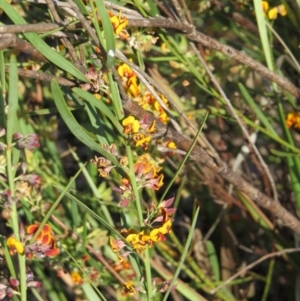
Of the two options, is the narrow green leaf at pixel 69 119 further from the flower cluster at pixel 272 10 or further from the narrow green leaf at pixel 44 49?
the flower cluster at pixel 272 10

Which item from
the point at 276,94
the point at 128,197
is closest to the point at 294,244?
the point at 276,94

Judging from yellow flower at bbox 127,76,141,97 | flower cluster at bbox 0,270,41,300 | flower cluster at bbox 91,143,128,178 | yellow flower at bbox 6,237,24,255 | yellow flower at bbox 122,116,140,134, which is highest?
yellow flower at bbox 127,76,141,97

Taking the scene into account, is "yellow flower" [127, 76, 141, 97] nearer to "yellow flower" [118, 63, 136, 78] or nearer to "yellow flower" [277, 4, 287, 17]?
"yellow flower" [118, 63, 136, 78]

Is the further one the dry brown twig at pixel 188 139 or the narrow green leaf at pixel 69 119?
the dry brown twig at pixel 188 139

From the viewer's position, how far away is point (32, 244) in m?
0.75

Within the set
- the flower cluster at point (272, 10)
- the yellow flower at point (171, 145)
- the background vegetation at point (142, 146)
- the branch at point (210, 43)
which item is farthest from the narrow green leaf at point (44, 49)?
the flower cluster at point (272, 10)

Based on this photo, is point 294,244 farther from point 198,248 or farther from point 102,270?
point 102,270

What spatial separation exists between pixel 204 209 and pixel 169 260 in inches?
10.0

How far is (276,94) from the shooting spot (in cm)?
116

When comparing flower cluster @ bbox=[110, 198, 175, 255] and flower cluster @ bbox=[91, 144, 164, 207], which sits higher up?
flower cluster @ bbox=[91, 144, 164, 207]

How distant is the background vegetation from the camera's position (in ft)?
2.50

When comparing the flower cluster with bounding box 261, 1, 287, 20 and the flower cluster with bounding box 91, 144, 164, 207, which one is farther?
the flower cluster with bounding box 261, 1, 287, 20

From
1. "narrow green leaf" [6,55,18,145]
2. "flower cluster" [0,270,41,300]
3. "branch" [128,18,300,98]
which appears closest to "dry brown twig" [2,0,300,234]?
"branch" [128,18,300,98]

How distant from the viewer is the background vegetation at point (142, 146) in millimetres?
763
